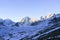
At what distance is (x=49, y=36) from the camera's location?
3041cm

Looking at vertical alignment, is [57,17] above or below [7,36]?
above

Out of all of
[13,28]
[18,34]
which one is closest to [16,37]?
[18,34]

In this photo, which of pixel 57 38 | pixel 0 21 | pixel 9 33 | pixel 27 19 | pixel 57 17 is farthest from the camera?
pixel 27 19

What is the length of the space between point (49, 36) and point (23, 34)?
1342cm

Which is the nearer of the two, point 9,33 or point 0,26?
point 9,33

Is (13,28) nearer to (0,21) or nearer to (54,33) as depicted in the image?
(0,21)

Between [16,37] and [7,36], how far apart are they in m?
2.29

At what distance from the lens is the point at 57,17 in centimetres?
4188

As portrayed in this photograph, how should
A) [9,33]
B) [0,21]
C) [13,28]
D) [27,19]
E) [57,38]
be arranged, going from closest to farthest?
1. [57,38]
2. [9,33]
3. [13,28]
4. [0,21]
5. [27,19]

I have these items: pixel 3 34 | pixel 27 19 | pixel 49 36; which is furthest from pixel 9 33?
pixel 27 19

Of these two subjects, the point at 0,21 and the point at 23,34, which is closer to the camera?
the point at 23,34

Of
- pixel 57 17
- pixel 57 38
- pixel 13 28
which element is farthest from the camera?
pixel 13 28

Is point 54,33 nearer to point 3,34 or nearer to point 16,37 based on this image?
point 16,37

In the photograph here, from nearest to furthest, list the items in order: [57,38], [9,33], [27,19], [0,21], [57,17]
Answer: [57,38]
[57,17]
[9,33]
[0,21]
[27,19]
